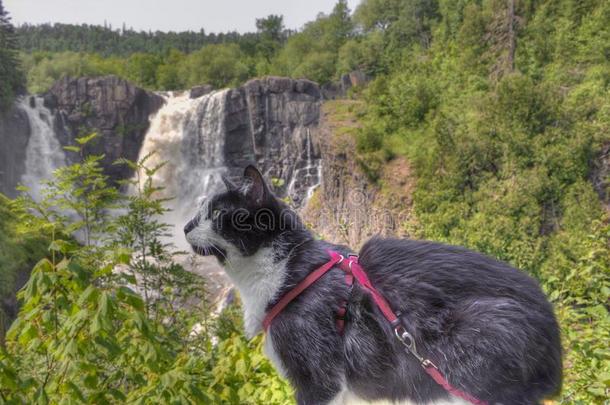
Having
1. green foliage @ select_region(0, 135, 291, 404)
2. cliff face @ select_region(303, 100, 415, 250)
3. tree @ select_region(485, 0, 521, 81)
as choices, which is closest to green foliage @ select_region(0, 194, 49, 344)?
green foliage @ select_region(0, 135, 291, 404)

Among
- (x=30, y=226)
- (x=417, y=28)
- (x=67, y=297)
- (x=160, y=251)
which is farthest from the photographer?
(x=417, y=28)

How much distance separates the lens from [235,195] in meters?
1.83

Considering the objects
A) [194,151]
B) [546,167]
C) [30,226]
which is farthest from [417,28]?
[30,226]

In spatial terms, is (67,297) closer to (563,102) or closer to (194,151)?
(563,102)

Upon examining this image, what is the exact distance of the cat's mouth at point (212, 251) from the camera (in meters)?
1.84

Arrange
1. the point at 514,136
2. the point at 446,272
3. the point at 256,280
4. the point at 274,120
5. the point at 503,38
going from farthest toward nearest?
1. the point at 274,120
2. the point at 503,38
3. the point at 514,136
4. the point at 256,280
5. the point at 446,272

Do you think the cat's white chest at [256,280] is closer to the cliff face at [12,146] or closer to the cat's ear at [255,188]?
the cat's ear at [255,188]

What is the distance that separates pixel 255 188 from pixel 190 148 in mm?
25710

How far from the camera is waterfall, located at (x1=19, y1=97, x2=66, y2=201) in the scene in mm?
24891

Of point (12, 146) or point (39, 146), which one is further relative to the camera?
point (39, 146)

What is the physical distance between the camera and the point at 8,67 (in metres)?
25.3

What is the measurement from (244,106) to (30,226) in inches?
983

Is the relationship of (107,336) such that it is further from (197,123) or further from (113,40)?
(113,40)

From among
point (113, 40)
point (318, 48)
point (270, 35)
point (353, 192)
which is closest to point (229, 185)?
point (353, 192)
